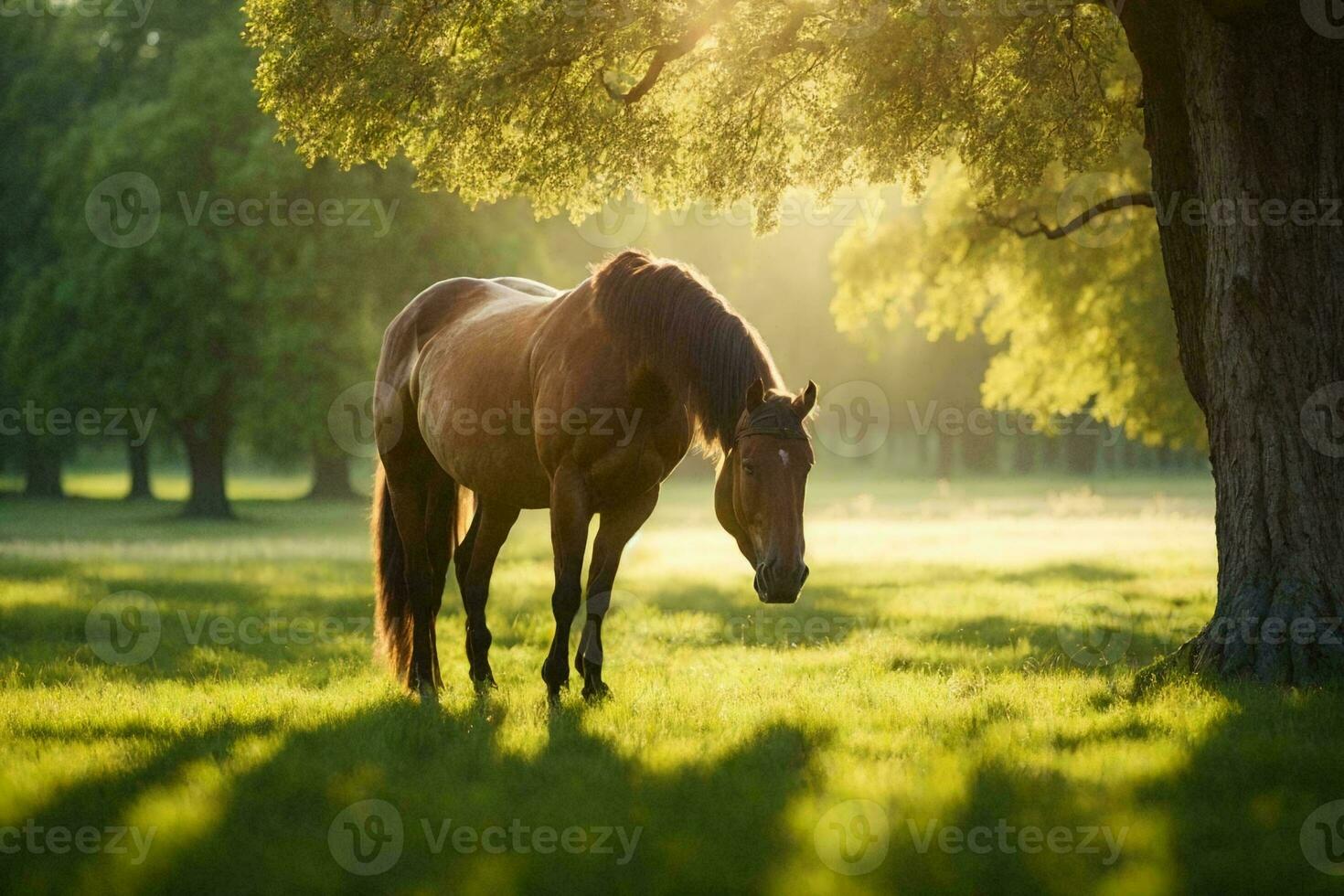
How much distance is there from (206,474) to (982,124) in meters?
27.2

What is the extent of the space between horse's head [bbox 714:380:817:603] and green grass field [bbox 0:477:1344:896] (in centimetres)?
89

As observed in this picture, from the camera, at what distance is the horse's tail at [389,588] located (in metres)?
8.51

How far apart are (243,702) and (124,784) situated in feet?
6.61

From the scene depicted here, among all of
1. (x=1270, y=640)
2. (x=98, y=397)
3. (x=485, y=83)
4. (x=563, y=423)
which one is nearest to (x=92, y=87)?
(x=98, y=397)

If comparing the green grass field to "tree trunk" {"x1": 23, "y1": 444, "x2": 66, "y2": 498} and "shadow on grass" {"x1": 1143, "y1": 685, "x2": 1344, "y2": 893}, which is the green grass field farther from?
"tree trunk" {"x1": 23, "y1": 444, "x2": 66, "y2": 498}

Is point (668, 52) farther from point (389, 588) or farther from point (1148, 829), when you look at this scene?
point (1148, 829)

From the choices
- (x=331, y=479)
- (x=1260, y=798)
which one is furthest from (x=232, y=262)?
(x=1260, y=798)

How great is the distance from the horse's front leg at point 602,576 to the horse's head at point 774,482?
1311 mm

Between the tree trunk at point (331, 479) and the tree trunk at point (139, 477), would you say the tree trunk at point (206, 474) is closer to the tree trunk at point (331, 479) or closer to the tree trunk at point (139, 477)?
the tree trunk at point (331, 479)

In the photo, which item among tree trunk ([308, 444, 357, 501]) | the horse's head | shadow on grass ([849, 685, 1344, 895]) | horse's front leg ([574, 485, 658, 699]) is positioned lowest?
tree trunk ([308, 444, 357, 501])

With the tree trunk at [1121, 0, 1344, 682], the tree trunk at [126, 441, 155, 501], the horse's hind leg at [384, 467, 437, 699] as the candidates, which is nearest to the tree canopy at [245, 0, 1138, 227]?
the tree trunk at [1121, 0, 1344, 682]

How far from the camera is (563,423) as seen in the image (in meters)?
6.88

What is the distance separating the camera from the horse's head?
5.66 metres

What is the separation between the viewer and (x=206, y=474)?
31.1 metres
